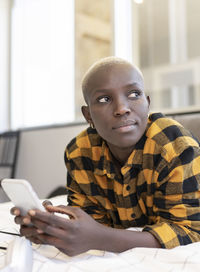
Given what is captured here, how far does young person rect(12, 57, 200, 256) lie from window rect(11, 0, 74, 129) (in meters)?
1.81

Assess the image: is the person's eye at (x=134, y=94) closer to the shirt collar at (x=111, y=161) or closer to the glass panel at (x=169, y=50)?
the shirt collar at (x=111, y=161)

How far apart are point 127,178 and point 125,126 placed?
159mm

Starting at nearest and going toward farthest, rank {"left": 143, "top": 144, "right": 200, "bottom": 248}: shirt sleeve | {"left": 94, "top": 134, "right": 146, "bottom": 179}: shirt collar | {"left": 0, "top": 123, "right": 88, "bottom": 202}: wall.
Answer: {"left": 143, "top": 144, "right": 200, "bottom": 248}: shirt sleeve, {"left": 94, "top": 134, "right": 146, "bottom": 179}: shirt collar, {"left": 0, "top": 123, "right": 88, "bottom": 202}: wall

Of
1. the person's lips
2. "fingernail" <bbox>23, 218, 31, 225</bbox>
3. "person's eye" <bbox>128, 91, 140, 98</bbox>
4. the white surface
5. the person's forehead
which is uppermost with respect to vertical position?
the person's forehead

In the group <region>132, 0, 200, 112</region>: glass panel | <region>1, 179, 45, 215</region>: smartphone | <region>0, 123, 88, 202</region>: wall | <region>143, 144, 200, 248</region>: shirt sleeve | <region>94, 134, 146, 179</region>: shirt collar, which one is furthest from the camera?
<region>0, 123, 88, 202</region>: wall

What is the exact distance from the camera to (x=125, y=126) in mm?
808

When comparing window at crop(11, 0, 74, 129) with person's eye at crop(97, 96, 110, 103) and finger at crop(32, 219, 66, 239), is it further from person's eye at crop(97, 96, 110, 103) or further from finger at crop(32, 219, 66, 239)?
finger at crop(32, 219, 66, 239)

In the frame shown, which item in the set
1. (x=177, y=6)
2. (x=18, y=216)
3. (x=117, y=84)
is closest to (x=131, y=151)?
(x=117, y=84)

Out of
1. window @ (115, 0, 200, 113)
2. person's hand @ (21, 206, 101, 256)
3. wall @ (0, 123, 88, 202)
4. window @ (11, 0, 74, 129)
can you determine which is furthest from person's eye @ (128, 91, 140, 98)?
window @ (11, 0, 74, 129)

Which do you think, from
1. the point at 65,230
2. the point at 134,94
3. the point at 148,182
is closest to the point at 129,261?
the point at 65,230

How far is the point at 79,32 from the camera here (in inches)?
107

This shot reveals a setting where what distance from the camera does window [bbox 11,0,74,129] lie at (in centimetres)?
281

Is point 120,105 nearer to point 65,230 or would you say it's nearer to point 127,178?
point 127,178

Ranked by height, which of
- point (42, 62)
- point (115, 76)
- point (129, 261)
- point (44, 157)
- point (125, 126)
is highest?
point (42, 62)
